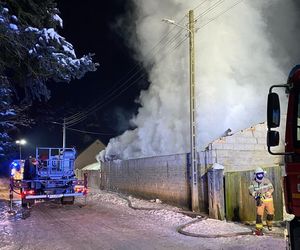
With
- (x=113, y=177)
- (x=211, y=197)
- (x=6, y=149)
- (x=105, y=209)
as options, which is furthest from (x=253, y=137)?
(x=6, y=149)

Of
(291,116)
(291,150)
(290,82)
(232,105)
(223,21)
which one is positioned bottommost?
(291,150)

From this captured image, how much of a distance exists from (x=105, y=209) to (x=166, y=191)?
2880 millimetres

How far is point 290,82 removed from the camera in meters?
5.34

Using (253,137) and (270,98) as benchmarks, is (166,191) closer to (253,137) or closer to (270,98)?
(253,137)

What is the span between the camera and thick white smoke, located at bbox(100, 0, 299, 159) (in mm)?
21875

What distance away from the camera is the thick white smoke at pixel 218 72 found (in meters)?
21.9

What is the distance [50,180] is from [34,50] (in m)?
11.6

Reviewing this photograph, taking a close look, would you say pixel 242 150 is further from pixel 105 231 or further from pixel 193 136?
pixel 105 231

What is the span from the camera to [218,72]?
22656 millimetres

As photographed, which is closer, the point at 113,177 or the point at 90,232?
the point at 90,232

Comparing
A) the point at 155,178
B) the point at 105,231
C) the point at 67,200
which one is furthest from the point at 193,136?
the point at 67,200

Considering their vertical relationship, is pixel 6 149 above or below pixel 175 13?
below

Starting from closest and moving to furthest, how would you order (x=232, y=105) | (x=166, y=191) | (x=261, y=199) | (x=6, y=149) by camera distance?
(x=261, y=199) < (x=166, y=191) < (x=232, y=105) < (x=6, y=149)

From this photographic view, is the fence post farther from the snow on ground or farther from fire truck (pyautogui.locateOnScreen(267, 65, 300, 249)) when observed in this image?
fire truck (pyautogui.locateOnScreen(267, 65, 300, 249))
